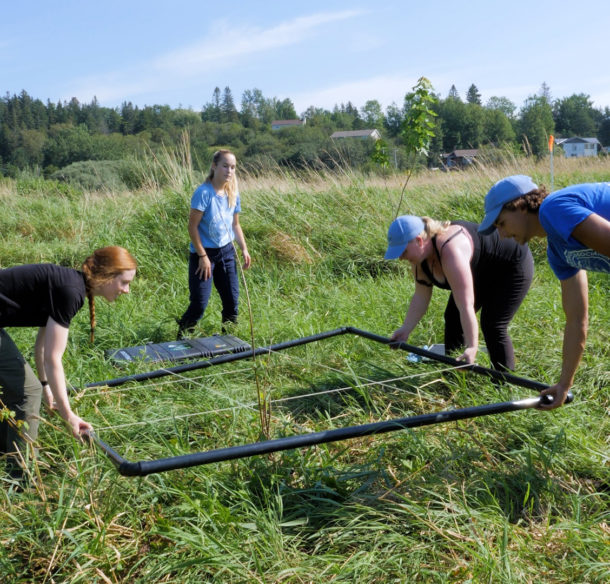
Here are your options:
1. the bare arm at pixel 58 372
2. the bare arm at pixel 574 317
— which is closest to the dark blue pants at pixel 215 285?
the bare arm at pixel 58 372

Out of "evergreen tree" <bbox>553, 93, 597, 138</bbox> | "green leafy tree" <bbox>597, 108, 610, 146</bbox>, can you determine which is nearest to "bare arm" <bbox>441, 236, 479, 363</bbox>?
"green leafy tree" <bbox>597, 108, 610, 146</bbox>

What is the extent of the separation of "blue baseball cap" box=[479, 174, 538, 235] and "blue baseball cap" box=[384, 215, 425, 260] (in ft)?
1.76

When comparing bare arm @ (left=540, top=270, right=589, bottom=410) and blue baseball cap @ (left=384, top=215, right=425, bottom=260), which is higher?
blue baseball cap @ (left=384, top=215, right=425, bottom=260)

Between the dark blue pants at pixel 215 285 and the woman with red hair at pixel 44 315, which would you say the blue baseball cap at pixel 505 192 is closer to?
the woman with red hair at pixel 44 315

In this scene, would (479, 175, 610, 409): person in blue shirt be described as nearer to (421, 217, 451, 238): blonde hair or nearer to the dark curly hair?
the dark curly hair

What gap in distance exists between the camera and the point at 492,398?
354 centimetres

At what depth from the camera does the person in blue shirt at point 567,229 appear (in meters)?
2.30

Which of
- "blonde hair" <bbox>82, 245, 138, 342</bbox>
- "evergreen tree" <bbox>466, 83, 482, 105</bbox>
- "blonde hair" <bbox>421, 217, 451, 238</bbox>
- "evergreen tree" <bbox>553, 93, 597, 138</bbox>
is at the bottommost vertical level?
"blonde hair" <bbox>82, 245, 138, 342</bbox>

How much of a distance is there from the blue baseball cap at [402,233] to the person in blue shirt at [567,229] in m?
0.49

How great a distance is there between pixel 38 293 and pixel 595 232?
236 centimetres

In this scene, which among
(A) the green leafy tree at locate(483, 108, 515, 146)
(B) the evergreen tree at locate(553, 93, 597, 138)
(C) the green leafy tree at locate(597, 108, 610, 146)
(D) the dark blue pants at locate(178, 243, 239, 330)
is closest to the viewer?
(D) the dark blue pants at locate(178, 243, 239, 330)

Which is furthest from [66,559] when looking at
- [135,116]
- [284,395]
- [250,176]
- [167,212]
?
[135,116]

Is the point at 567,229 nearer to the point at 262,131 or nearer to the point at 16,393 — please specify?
the point at 16,393

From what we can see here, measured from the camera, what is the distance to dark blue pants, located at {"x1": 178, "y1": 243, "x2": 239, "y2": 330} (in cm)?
513
